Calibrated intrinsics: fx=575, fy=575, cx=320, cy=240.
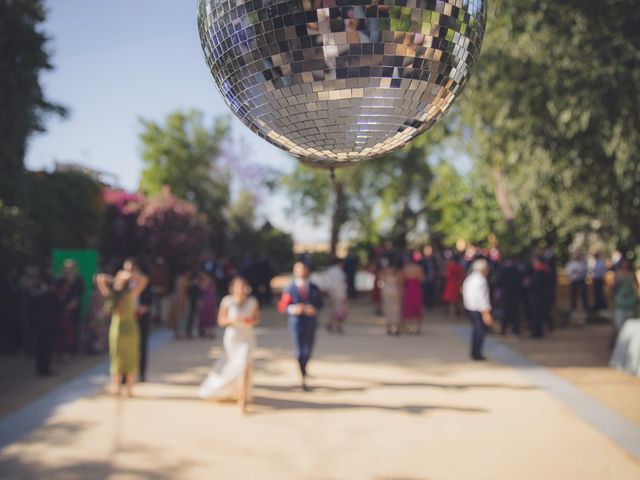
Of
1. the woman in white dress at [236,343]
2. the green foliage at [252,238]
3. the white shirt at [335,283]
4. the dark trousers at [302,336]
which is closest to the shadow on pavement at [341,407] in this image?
the woman in white dress at [236,343]

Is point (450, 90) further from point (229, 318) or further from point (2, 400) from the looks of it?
point (2, 400)

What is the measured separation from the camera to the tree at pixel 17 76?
14.5 m

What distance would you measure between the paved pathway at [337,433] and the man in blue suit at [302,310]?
1.81 feet

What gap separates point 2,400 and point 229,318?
3.22 meters

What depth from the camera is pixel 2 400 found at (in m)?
7.48

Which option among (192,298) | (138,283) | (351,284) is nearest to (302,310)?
(138,283)

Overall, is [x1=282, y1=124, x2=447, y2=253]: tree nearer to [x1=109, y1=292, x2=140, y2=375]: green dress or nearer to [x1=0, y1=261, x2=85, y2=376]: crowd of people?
[x1=0, y1=261, x2=85, y2=376]: crowd of people

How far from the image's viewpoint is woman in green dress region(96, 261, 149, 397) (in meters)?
7.65

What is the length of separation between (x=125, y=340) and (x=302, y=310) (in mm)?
2424

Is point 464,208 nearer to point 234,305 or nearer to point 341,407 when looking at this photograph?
point 341,407

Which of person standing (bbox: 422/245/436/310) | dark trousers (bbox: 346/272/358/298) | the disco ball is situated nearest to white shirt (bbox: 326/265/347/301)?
person standing (bbox: 422/245/436/310)

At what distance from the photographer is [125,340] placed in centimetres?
777

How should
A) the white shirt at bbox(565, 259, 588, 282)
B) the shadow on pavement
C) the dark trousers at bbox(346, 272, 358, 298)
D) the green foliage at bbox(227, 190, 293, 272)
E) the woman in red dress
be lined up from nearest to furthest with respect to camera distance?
the shadow on pavement < the woman in red dress < the white shirt at bbox(565, 259, 588, 282) < the dark trousers at bbox(346, 272, 358, 298) < the green foliage at bbox(227, 190, 293, 272)

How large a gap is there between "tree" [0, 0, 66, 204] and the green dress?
8.46 meters
